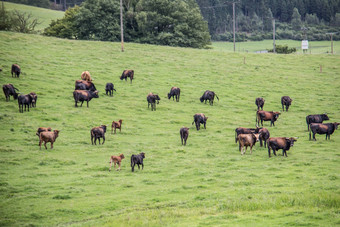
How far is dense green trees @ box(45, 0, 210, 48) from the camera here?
77.0 meters

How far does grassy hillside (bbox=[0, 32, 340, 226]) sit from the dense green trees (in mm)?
22372

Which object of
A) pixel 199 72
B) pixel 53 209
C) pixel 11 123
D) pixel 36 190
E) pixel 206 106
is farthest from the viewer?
pixel 199 72

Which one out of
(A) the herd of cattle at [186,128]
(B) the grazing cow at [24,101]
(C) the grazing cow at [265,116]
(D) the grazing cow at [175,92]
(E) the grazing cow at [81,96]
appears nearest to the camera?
(A) the herd of cattle at [186,128]

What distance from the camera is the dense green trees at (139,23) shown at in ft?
253

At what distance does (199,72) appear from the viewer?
180 feet

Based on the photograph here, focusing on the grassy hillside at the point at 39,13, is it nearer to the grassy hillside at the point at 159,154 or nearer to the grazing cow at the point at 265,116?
the grassy hillside at the point at 159,154

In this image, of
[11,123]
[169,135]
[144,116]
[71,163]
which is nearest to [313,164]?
[169,135]

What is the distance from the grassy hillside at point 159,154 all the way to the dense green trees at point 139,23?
73.4ft

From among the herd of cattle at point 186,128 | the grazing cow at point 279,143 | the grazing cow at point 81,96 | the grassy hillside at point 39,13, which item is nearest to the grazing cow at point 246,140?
the herd of cattle at point 186,128

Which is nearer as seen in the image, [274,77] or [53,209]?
[53,209]

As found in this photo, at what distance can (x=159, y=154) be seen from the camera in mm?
25594

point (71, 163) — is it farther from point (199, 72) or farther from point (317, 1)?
point (317, 1)

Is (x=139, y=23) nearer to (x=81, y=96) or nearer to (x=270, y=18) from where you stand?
(x=81, y=96)

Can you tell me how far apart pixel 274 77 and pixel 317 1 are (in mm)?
145456
